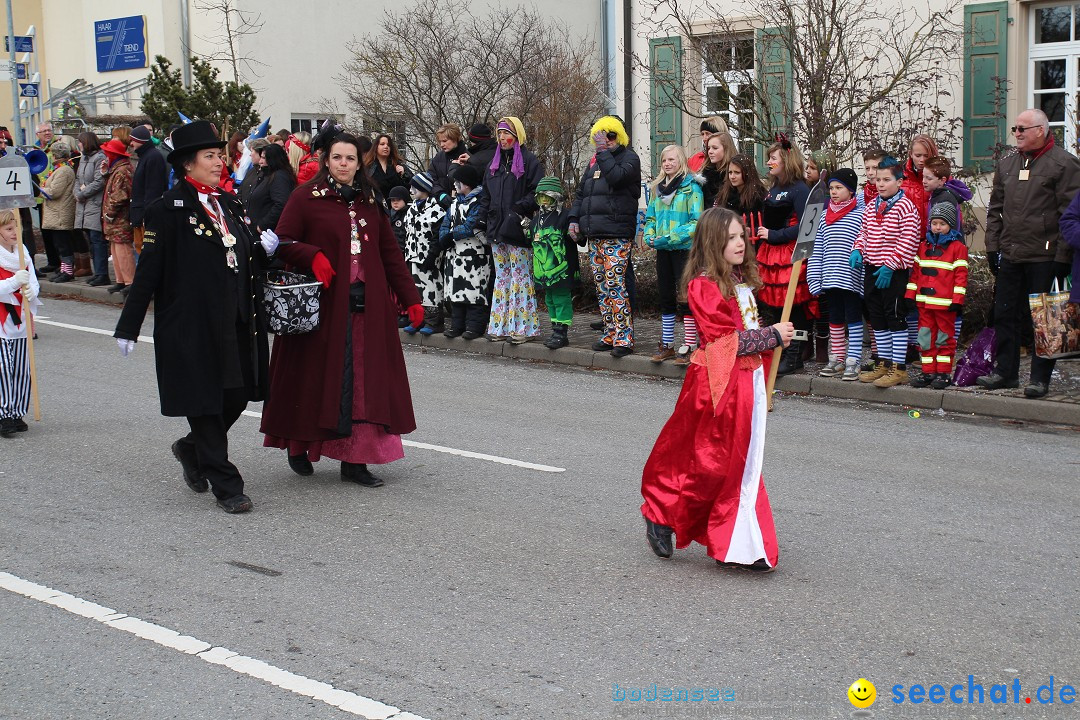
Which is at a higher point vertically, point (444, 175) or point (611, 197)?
point (444, 175)

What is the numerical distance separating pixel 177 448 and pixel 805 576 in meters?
3.73

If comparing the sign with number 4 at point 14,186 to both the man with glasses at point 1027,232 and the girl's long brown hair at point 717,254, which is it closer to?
the girl's long brown hair at point 717,254

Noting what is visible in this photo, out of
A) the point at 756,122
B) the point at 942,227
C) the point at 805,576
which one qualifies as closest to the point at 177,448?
the point at 805,576

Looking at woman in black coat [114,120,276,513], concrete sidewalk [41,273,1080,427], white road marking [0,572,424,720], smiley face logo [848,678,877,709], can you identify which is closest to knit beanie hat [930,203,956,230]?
concrete sidewalk [41,273,1080,427]

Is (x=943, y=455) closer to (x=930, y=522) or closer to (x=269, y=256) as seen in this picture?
(x=930, y=522)

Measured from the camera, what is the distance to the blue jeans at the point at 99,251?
17844mm

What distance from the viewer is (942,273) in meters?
10.3

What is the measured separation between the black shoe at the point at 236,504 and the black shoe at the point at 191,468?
0.43m

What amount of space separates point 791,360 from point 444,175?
4339 millimetres

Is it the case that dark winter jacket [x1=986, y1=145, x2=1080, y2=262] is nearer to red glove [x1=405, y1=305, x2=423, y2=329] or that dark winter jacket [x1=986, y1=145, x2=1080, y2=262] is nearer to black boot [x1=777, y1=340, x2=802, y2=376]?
black boot [x1=777, y1=340, x2=802, y2=376]

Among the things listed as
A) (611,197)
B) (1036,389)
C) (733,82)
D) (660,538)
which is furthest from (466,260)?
(660,538)

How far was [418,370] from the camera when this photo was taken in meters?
12.4

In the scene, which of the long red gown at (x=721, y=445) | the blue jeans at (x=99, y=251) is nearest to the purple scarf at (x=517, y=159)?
the long red gown at (x=721, y=445)

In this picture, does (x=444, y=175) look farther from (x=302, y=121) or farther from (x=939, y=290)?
(x=302, y=121)
